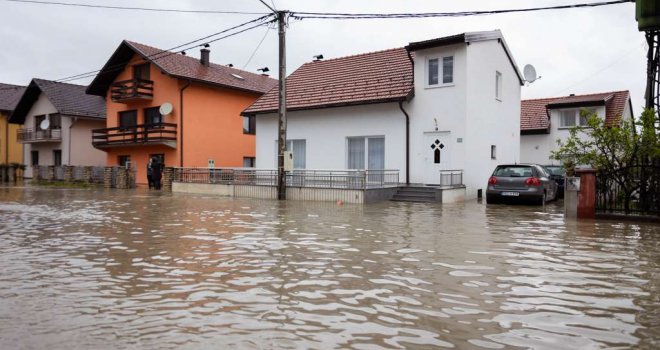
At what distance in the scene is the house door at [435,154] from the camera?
19.4 meters

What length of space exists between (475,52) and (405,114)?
11.7 feet

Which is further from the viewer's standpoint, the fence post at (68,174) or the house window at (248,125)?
the fence post at (68,174)

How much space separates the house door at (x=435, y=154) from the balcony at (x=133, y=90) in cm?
1846

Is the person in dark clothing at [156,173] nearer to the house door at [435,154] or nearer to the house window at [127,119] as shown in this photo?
the house window at [127,119]

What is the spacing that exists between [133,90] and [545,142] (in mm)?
25252

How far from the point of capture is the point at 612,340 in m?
3.98

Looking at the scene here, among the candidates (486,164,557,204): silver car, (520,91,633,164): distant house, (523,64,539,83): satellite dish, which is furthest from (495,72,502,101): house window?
(520,91,633,164): distant house

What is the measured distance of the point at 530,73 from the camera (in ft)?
75.8

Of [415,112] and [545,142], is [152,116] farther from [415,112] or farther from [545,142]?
[545,142]

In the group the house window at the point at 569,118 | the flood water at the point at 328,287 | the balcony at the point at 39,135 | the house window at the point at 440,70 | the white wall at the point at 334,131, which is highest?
the house window at the point at 440,70

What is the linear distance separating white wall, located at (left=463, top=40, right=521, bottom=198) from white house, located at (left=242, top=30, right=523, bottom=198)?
0.13 feet

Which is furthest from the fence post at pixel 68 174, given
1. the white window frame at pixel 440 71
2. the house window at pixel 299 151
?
the white window frame at pixel 440 71

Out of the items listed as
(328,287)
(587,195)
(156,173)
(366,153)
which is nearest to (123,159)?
(156,173)

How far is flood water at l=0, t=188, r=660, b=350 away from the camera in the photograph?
4051 mm
